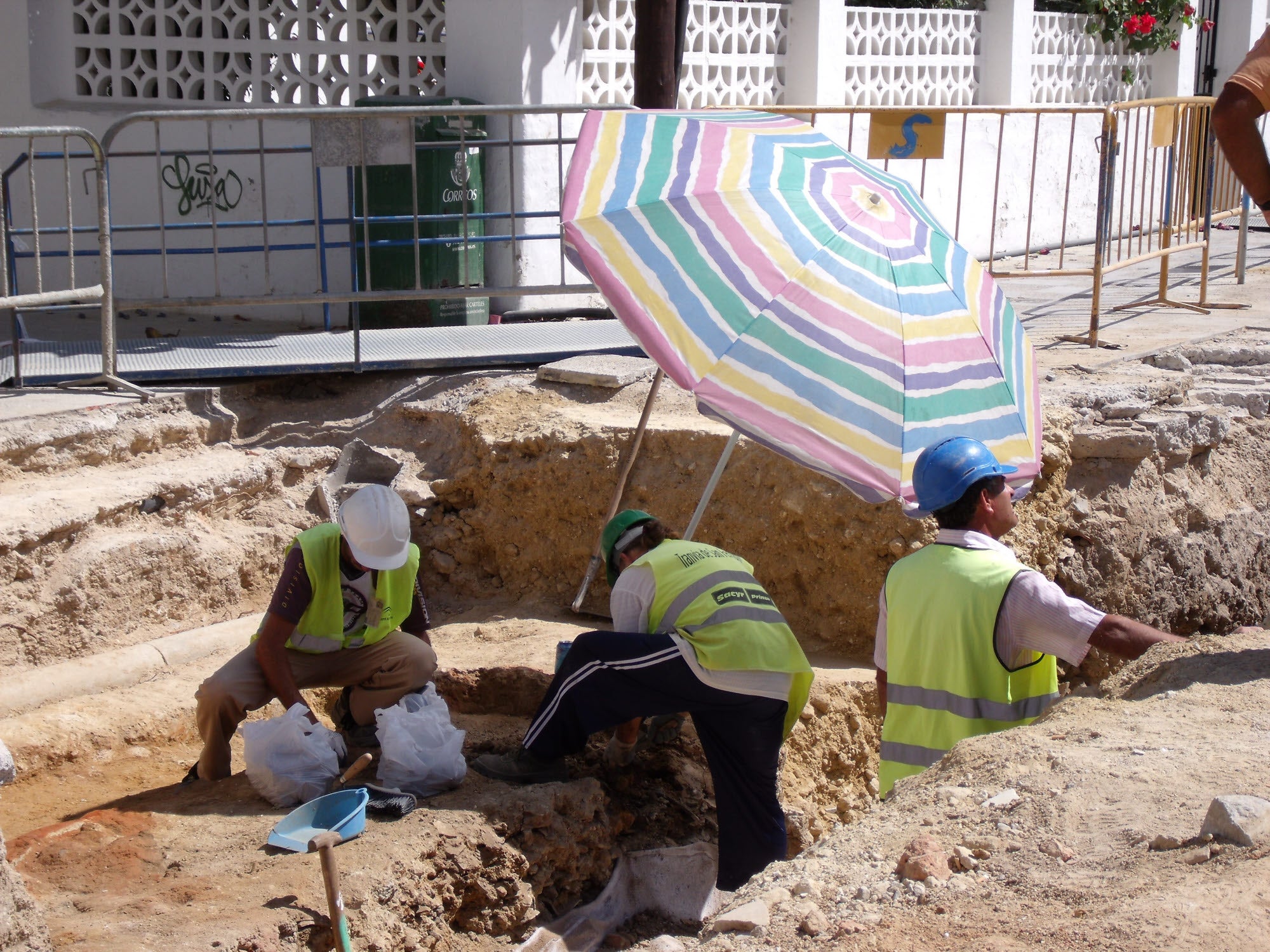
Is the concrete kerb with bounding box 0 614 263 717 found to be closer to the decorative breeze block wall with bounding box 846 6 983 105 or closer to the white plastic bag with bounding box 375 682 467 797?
the white plastic bag with bounding box 375 682 467 797

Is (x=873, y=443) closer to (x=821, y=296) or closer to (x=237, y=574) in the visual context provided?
(x=821, y=296)

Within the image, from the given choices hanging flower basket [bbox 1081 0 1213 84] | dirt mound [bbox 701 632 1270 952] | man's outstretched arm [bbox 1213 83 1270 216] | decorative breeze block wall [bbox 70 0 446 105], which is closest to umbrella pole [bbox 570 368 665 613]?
man's outstretched arm [bbox 1213 83 1270 216]

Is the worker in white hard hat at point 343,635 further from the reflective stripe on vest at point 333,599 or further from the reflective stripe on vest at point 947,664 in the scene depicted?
the reflective stripe on vest at point 947,664

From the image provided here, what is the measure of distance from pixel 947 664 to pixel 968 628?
0.11 metres

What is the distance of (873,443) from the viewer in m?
3.48

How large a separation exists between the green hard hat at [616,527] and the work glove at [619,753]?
2.23 feet

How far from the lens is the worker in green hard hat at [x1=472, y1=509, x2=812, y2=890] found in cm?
416

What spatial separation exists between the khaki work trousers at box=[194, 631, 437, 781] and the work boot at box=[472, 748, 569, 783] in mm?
499

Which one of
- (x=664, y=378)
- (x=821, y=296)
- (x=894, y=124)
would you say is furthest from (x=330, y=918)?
(x=894, y=124)

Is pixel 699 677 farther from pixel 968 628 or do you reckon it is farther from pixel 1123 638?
pixel 1123 638

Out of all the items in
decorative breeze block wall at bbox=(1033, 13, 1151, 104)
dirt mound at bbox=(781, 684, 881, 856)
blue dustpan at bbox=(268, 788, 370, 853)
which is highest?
decorative breeze block wall at bbox=(1033, 13, 1151, 104)

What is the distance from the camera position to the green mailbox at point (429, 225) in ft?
27.0

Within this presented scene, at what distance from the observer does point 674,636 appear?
416 centimetres

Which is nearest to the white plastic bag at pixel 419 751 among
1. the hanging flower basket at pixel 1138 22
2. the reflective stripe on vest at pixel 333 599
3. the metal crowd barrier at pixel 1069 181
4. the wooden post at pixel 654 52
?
the reflective stripe on vest at pixel 333 599
